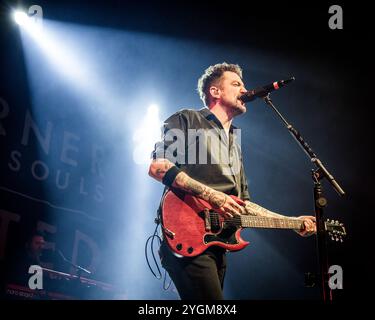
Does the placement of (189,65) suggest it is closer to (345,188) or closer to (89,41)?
(89,41)

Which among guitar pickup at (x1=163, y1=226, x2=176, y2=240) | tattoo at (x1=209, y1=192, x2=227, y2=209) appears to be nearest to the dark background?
tattoo at (x1=209, y1=192, x2=227, y2=209)

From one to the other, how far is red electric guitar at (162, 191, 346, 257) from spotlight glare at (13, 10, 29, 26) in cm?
338

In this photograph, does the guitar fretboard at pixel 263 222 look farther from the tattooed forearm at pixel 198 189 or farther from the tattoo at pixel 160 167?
the tattoo at pixel 160 167

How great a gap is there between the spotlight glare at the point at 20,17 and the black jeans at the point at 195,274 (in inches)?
142

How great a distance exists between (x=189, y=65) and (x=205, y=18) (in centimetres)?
63

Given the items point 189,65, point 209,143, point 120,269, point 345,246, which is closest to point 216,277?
point 209,143

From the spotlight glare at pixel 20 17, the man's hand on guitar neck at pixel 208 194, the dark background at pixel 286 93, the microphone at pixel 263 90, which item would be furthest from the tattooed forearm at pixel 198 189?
the spotlight glare at pixel 20 17

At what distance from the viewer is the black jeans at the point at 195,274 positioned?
2.59 meters

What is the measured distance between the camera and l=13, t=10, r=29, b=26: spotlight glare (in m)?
4.84

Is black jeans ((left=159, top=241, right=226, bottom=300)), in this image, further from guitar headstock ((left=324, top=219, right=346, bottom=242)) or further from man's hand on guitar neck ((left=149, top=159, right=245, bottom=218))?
guitar headstock ((left=324, top=219, right=346, bottom=242))

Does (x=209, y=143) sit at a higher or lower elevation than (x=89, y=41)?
lower

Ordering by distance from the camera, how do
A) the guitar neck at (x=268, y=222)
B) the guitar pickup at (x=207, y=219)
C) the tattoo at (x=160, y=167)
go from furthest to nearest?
the guitar neck at (x=268, y=222) → the tattoo at (x=160, y=167) → the guitar pickup at (x=207, y=219)

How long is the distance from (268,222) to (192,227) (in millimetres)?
741

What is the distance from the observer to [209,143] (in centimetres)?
322
